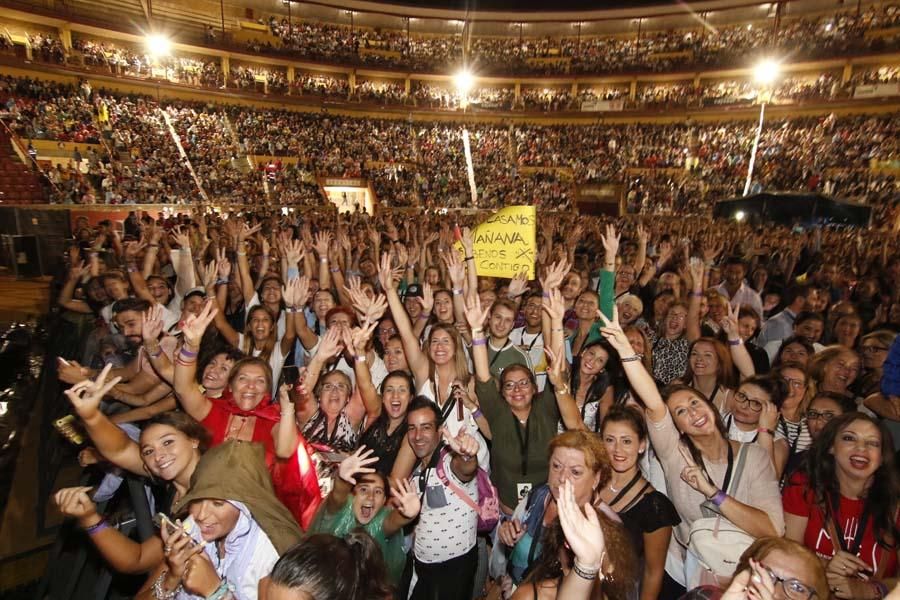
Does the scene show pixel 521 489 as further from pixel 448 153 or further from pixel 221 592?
pixel 448 153

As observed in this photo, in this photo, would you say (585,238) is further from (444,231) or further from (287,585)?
(287,585)

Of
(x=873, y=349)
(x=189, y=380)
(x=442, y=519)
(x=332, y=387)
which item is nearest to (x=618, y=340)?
(x=442, y=519)

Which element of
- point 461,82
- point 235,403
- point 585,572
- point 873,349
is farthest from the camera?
point 461,82

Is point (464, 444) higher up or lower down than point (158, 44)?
lower down

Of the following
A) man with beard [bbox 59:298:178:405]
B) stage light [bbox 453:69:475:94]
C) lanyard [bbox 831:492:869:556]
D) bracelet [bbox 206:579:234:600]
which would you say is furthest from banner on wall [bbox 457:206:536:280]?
stage light [bbox 453:69:475:94]

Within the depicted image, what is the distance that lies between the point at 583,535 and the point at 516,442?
1.61 m

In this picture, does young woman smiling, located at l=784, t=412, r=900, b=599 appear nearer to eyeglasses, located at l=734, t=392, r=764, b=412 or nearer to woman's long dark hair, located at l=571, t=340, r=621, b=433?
eyeglasses, located at l=734, t=392, r=764, b=412

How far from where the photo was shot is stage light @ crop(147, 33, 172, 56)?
24.3 meters

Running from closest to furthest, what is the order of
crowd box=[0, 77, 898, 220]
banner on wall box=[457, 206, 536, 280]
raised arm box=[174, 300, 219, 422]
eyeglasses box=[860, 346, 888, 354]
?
raised arm box=[174, 300, 219, 422] → eyeglasses box=[860, 346, 888, 354] → banner on wall box=[457, 206, 536, 280] → crowd box=[0, 77, 898, 220]

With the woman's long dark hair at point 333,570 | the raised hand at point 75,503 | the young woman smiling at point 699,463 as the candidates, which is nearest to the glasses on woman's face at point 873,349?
the young woman smiling at point 699,463

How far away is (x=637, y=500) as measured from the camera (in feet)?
8.52

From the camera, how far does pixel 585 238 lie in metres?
13.2

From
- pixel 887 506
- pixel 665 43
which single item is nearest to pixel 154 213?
pixel 887 506

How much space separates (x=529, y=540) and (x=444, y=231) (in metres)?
8.69
